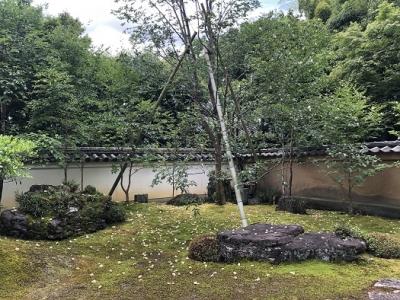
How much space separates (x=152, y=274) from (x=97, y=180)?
860 centimetres

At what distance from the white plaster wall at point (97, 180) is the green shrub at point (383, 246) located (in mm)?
5607

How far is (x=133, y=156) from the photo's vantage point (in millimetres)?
12789

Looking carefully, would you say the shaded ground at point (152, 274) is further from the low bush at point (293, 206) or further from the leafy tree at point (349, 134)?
the leafy tree at point (349, 134)

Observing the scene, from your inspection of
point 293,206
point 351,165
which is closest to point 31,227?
point 293,206

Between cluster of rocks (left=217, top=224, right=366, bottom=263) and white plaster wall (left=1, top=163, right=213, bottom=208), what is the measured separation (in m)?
4.97

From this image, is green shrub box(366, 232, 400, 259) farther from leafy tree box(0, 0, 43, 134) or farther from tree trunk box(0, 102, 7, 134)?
tree trunk box(0, 102, 7, 134)

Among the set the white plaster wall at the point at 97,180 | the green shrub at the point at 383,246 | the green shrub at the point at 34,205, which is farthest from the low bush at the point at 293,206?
the green shrub at the point at 34,205

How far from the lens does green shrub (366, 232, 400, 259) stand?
6980mm

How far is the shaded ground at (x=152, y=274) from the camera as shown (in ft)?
18.2

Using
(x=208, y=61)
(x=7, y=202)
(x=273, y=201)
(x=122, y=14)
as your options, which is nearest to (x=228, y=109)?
(x=208, y=61)

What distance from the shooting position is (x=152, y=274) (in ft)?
21.5

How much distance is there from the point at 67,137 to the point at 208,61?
494cm

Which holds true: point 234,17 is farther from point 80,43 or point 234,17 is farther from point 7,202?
point 7,202

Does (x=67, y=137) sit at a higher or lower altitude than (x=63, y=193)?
higher
